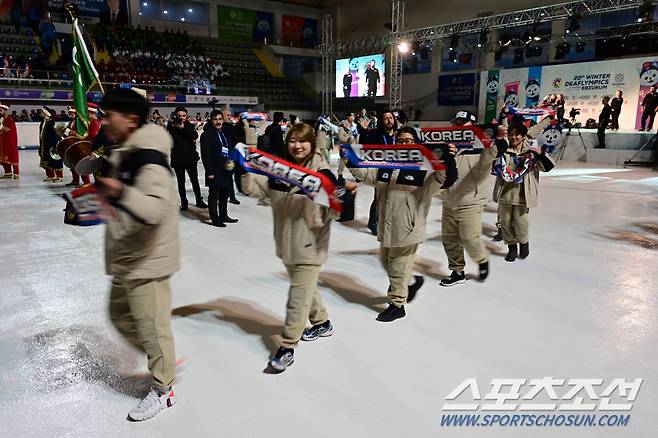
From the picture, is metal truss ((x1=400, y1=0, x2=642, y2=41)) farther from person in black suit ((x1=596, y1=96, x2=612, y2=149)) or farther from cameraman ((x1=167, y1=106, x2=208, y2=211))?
cameraman ((x1=167, y1=106, x2=208, y2=211))

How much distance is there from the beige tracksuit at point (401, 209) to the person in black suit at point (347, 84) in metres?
21.8

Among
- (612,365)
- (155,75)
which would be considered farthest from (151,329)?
(155,75)

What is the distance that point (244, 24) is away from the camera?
2769cm

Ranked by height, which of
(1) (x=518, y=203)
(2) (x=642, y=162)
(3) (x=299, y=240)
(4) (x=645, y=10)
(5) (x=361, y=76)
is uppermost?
(4) (x=645, y=10)

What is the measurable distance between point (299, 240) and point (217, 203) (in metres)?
3.98

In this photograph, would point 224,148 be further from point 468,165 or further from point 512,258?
point 512,258

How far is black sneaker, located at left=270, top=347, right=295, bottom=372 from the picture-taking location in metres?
2.57

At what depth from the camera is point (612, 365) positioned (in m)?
2.65

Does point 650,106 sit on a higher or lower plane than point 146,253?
higher

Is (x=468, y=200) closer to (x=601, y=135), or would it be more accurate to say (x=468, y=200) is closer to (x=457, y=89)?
(x=601, y=135)

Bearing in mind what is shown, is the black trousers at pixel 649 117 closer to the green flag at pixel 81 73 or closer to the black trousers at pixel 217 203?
the black trousers at pixel 217 203

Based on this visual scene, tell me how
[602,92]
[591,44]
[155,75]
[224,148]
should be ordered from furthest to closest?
[155,75], [591,44], [602,92], [224,148]

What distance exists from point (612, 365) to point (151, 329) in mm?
2527

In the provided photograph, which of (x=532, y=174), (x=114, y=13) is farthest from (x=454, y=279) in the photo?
(x=114, y=13)
